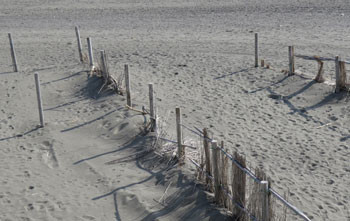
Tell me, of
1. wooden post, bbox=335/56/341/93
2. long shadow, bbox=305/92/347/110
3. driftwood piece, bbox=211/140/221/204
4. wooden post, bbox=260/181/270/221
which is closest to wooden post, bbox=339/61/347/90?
wooden post, bbox=335/56/341/93

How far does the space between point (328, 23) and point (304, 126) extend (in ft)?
27.9

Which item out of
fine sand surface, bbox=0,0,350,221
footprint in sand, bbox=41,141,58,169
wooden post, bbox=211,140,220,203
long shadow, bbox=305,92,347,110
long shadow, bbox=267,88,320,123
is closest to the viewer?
wooden post, bbox=211,140,220,203

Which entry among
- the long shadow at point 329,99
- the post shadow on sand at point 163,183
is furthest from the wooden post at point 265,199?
the long shadow at point 329,99

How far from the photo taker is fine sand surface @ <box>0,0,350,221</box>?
5922 millimetres

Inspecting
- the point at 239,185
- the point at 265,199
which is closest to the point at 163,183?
the point at 239,185

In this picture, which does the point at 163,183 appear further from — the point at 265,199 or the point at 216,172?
the point at 265,199

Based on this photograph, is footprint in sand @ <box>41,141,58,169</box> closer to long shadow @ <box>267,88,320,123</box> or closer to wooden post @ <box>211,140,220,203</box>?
wooden post @ <box>211,140,220,203</box>

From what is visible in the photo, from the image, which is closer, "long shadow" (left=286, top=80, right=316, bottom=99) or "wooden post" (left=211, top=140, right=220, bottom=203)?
"wooden post" (left=211, top=140, right=220, bottom=203)

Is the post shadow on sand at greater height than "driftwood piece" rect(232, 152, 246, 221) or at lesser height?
lesser

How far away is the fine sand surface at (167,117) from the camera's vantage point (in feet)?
19.4

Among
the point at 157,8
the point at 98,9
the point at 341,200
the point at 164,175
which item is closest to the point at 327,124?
the point at 341,200

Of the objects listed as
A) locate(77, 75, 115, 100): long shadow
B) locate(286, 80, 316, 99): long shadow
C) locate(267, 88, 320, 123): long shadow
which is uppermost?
locate(77, 75, 115, 100): long shadow

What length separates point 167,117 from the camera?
8375 mm

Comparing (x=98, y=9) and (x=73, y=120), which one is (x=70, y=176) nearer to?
(x=73, y=120)
